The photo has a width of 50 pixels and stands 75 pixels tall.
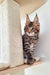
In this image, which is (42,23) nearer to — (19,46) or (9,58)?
(19,46)

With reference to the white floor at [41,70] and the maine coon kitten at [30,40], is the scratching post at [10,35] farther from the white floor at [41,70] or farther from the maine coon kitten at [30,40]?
the white floor at [41,70]

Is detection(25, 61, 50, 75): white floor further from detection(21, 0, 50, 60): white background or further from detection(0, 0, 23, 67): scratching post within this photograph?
detection(0, 0, 23, 67): scratching post

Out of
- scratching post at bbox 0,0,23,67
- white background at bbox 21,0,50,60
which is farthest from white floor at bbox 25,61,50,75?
scratching post at bbox 0,0,23,67

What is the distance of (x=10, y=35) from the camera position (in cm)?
58

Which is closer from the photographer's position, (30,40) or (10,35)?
(10,35)

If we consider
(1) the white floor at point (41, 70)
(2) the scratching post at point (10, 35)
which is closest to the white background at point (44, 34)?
(1) the white floor at point (41, 70)

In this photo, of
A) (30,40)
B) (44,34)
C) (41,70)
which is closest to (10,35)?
(30,40)

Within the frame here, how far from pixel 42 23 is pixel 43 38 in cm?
16

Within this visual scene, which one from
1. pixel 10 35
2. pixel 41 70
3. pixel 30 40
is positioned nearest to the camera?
pixel 10 35

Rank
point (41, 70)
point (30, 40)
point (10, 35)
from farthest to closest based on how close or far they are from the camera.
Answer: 1. point (41, 70)
2. point (30, 40)
3. point (10, 35)

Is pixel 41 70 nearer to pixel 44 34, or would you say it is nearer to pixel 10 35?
pixel 44 34

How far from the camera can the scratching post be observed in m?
0.57

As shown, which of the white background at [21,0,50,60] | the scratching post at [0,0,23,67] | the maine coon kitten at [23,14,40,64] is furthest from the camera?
the white background at [21,0,50,60]

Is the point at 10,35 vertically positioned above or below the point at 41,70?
above
